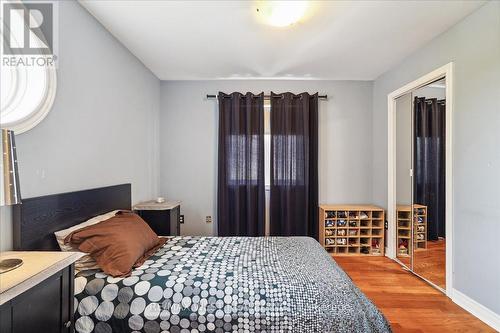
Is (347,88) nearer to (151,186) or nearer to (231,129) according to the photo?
(231,129)

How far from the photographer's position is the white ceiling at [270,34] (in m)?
1.92

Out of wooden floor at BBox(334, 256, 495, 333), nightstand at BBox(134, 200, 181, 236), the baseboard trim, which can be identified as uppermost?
nightstand at BBox(134, 200, 181, 236)

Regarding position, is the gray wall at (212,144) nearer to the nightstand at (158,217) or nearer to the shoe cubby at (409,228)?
the shoe cubby at (409,228)

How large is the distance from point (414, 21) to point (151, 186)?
Result: 11.4 ft

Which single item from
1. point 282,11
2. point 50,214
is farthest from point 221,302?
point 282,11

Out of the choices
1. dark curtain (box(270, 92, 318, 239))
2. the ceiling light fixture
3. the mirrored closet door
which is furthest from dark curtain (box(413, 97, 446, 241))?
the ceiling light fixture

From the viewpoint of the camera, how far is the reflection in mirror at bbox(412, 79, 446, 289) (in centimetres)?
234

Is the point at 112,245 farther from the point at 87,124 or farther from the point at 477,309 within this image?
the point at 477,309

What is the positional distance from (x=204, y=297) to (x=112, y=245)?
726 millimetres

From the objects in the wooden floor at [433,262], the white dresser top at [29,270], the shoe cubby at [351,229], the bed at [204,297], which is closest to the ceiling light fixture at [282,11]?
the bed at [204,297]

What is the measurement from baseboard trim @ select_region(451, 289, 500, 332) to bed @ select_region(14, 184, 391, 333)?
4.15 ft

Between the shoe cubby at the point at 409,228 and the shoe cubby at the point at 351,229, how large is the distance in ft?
0.80

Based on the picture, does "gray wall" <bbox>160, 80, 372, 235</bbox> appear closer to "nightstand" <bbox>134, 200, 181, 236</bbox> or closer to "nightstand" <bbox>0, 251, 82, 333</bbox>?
"nightstand" <bbox>134, 200, 181, 236</bbox>

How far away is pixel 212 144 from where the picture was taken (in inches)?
142
